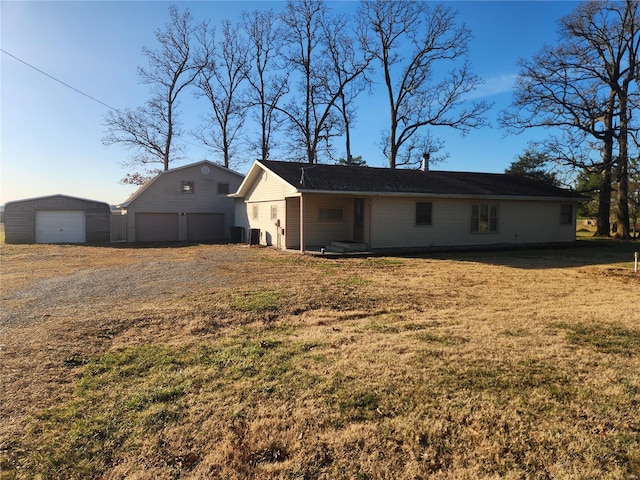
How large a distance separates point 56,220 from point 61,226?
418mm

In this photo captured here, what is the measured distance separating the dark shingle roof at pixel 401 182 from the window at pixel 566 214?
0.70 m

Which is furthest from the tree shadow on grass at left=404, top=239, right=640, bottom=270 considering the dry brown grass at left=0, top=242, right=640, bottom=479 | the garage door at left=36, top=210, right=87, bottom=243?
the garage door at left=36, top=210, right=87, bottom=243

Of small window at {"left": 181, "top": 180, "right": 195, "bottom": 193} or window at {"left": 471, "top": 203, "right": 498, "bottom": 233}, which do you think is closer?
window at {"left": 471, "top": 203, "right": 498, "bottom": 233}

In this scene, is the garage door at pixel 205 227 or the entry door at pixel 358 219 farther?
the garage door at pixel 205 227

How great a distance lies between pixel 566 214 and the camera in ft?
62.6

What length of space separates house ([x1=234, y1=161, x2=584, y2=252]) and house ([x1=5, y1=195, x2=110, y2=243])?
1036 centimetres

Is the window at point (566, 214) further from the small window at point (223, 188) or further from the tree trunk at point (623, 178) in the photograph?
the small window at point (223, 188)

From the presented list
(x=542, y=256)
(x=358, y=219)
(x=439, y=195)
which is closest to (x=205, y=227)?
(x=358, y=219)

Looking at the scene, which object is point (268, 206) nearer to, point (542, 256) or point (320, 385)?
point (542, 256)

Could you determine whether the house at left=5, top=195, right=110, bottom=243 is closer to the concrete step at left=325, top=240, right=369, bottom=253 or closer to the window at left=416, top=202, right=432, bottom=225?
the concrete step at left=325, top=240, right=369, bottom=253

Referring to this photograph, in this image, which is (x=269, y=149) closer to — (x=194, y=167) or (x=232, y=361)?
(x=194, y=167)

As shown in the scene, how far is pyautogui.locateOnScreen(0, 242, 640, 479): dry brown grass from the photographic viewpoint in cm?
256

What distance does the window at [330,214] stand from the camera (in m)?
16.1

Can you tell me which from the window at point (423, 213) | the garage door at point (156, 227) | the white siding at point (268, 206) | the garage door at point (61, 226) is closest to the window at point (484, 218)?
the window at point (423, 213)
